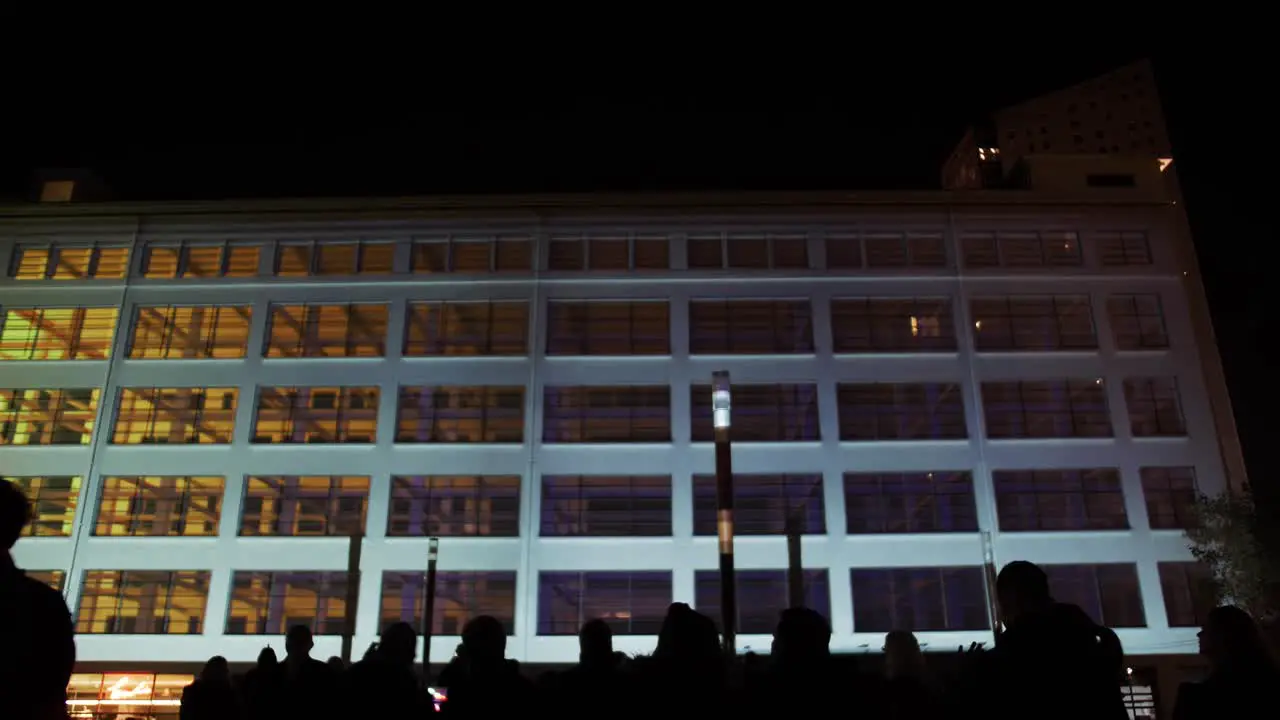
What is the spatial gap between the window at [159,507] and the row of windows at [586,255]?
8.34 metres

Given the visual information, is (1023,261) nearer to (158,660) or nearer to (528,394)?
(528,394)

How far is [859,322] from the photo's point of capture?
113ft

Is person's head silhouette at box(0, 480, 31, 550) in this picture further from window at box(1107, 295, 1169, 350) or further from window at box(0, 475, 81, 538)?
window at box(1107, 295, 1169, 350)

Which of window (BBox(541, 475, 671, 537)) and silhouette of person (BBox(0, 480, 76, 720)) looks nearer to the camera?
silhouette of person (BBox(0, 480, 76, 720))

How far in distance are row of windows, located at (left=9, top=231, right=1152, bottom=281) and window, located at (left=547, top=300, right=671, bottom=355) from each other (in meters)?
1.58

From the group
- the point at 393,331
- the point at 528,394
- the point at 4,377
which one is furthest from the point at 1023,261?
the point at 4,377

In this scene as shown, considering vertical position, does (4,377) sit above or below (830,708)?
above

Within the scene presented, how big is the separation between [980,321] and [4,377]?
37.0m

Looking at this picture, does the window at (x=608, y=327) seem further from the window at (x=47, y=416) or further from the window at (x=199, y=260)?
the window at (x=47, y=416)

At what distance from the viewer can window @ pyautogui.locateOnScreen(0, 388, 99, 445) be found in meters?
33.3

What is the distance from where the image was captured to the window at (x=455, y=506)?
31.5 metres

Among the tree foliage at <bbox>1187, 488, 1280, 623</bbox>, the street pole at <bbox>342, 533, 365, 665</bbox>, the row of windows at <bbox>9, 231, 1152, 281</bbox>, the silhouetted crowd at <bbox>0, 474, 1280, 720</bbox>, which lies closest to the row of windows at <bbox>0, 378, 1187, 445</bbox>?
the tree foliage at <bbox>1187, 488, 1280, 623</bbox>

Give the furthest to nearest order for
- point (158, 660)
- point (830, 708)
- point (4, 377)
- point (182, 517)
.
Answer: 1. point (4, 377)
2. point (182, 517)
3. point (158, 660)
4. point (830, 708)

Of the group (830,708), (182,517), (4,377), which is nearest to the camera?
(830,708)
